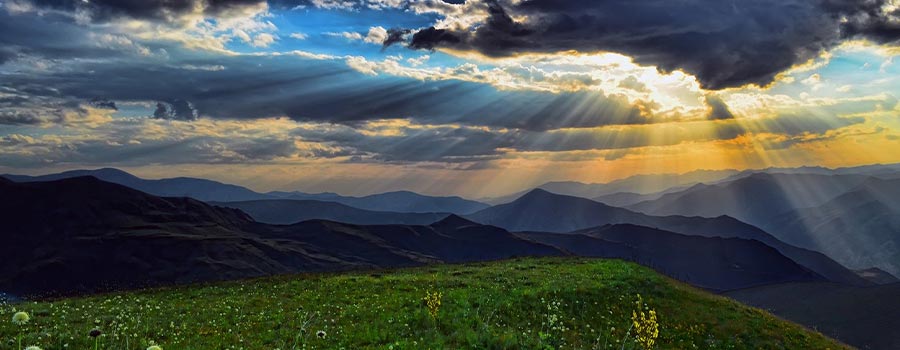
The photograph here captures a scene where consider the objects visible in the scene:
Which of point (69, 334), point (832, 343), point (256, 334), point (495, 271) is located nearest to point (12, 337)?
point (69, 334)

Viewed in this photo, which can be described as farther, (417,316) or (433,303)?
(417,316)

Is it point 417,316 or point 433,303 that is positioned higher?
point 433,303

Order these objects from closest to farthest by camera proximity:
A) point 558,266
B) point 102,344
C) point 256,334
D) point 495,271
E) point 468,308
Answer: point 102,344
point 256,334
point 468,308
point 495,271
point 558,266

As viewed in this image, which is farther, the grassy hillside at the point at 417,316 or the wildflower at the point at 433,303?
the grassy hillside at the point at 417,316

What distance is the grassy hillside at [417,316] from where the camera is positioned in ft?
68.3

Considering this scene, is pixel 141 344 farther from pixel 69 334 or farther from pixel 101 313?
pixel 101 313

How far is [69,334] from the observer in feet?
64.5

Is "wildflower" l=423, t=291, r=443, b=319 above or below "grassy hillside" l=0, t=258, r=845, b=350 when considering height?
above

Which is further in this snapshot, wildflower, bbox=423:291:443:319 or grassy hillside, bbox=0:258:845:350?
grassy hillside, bbox=0:258:845:350

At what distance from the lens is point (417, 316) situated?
83.9ft

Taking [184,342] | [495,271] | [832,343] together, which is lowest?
[832,343]

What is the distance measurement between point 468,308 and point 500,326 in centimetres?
317

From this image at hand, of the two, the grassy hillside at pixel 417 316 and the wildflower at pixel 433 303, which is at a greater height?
the wildflower at pixel 433 303

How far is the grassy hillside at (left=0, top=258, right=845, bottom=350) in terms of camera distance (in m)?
20.8
